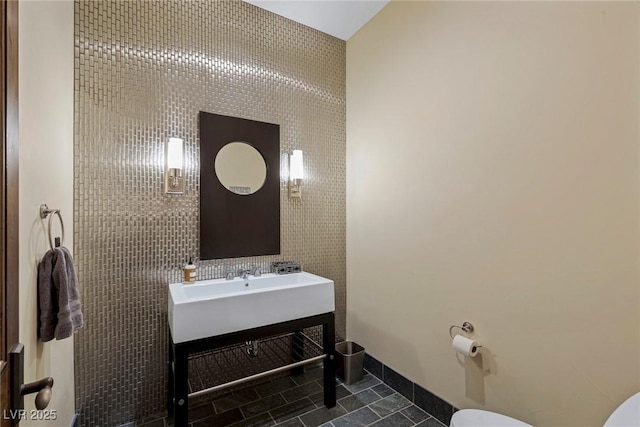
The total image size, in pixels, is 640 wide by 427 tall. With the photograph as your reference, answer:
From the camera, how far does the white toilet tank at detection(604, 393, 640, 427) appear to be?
1.02 metres

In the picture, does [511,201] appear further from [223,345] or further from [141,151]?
[141,151]

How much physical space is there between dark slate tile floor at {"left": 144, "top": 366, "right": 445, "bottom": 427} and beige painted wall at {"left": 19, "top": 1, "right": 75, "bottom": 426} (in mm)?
802

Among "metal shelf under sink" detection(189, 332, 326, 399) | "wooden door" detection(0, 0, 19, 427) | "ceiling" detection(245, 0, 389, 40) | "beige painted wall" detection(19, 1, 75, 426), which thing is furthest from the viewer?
"ceiling" detection(245, 0, 389, 40)

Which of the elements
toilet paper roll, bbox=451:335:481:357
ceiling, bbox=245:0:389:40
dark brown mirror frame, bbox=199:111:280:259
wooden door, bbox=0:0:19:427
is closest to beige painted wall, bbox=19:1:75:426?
wooden door, bbox=0:0:19:427

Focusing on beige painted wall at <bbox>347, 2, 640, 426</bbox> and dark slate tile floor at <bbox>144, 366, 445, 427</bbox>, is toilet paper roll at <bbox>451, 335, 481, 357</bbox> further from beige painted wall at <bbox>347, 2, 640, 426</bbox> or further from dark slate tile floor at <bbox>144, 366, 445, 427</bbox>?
dark slate tile floor at <bbox>144, 366, 445, 427</bbox>

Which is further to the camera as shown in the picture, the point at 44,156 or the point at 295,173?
the point at 295,173

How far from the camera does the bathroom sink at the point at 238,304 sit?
1578mm

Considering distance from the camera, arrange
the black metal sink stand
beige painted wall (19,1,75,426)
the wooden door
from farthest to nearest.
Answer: the black metal sink stand
beige painted wall (19,1,75,426)
the wooden door

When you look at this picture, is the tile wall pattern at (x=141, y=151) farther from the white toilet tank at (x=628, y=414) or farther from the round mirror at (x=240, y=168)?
the white toilet tank at (x=628, y=414)

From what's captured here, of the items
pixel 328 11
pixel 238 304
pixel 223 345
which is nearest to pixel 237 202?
pixel 238 304

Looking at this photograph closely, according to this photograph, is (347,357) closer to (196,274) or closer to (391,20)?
(196,274)

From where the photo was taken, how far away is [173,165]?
1.89m

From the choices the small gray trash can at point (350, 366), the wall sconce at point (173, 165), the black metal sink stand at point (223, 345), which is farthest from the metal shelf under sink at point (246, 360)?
the wall sconce at point (173, 165)

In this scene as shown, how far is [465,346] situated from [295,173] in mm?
1643
